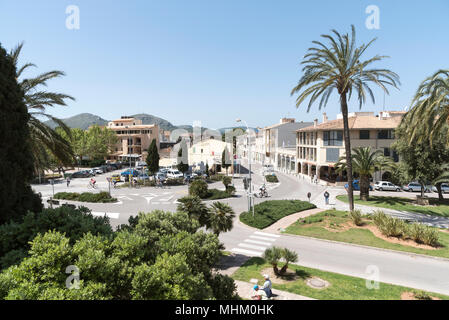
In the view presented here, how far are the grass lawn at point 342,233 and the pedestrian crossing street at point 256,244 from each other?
1.84 meters

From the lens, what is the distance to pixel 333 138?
4338 centimetres

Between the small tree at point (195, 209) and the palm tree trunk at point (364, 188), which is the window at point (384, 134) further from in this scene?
the small tree at point (195, 209)

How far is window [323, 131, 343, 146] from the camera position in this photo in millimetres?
42650

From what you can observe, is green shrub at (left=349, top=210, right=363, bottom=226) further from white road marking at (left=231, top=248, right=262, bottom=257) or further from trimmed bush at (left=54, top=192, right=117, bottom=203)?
trimmed bush at (left=54, top=192, right=117, bottom=203)

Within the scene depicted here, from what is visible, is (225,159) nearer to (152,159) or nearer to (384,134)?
(152,159)

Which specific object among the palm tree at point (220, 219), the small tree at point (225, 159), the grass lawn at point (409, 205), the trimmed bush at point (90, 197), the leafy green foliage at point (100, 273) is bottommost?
the grass lawn at point (409, 205)

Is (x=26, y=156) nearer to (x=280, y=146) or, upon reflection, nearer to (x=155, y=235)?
(x=155, y=235)

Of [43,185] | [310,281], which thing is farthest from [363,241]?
[43,185]

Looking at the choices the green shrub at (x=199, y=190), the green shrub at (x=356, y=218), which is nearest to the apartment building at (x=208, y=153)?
the green shrub at (x=199, y=190)

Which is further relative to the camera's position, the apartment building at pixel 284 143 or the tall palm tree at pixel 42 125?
the apartment building at pixel 284 143

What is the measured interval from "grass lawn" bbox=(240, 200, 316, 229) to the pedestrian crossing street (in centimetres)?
153

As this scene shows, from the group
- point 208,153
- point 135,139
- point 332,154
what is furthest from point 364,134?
point 135,139

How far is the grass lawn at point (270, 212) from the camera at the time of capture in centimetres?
2116
